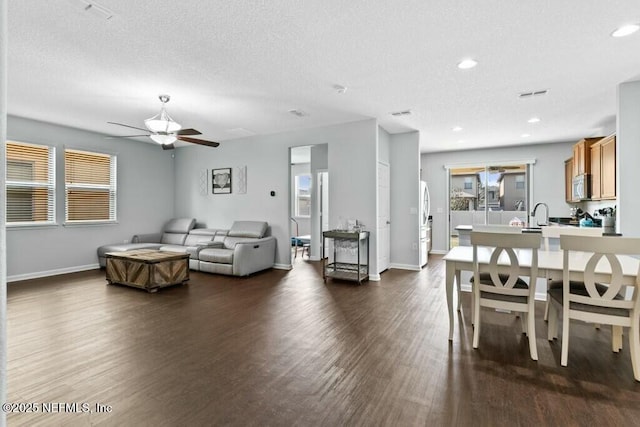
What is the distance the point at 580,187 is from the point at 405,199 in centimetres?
306

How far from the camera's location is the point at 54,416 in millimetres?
1803

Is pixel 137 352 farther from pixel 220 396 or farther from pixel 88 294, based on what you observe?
pixel 88 294

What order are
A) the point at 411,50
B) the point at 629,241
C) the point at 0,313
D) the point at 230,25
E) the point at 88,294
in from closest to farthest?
the point at 0,313, the point at 629,241, the point at 230,25, the point at 411,50, the point at 88,294

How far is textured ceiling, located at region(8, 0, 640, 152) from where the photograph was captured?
7.75 feet

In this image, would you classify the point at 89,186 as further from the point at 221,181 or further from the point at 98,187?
the point at 221,181

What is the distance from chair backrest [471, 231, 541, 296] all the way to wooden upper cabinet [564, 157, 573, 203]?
5.21 m

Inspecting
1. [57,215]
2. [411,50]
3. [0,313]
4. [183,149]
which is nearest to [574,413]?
[0,313]

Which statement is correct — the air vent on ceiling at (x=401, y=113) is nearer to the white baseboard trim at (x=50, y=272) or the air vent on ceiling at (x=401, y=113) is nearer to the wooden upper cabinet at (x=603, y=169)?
the wooden upper cabinet at (x=603, y=169)

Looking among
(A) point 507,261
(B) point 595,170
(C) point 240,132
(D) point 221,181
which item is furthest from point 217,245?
(B) point 595,170

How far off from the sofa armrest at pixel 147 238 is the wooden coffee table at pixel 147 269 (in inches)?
77.0

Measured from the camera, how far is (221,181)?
7.03m

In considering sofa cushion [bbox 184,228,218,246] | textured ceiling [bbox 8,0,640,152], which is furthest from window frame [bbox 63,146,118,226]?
sofa cushion [bbox 184,228,218,246]

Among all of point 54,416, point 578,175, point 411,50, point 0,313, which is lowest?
point 54,416

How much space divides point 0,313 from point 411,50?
10.7 feet
